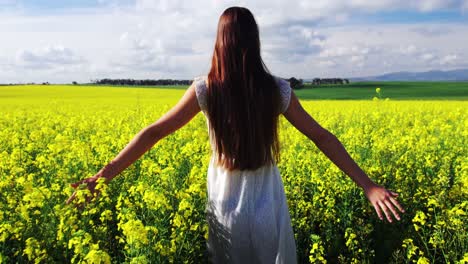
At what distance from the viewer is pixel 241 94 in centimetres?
241

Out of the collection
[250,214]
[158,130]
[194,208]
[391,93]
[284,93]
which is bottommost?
[391,93]

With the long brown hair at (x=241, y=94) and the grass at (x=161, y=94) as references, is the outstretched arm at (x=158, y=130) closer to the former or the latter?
the long brown hair at (x=241, y=94)

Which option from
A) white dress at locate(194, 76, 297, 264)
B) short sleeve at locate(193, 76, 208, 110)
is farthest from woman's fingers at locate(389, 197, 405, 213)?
short sleeve at locate(193, 76, 208, 110)

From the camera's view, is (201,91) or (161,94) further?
(161,94)

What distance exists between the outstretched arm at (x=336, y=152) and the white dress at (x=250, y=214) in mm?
288

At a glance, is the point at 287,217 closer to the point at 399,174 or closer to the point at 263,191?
the point at 263,191

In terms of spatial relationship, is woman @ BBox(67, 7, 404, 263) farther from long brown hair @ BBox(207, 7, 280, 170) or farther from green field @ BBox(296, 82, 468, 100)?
green field @ BBox(296, 82, 468, 100)

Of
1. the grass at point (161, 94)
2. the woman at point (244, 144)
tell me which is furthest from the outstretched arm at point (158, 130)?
the grass at point (161, 94)

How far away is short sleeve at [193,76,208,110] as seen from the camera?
2.46 metres

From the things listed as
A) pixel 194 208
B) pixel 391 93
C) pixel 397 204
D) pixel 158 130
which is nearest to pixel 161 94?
pixel 391 93

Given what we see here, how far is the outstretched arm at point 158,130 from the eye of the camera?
2522 millimetres

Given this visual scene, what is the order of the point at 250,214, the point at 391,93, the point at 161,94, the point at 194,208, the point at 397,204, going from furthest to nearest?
the point at 391,93 → the point at 161,94 → the point at 194,208 → the point at 250,214 → the point at 397,204

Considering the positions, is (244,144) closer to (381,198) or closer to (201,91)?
(201,91)

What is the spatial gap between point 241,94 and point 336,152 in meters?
0.64
